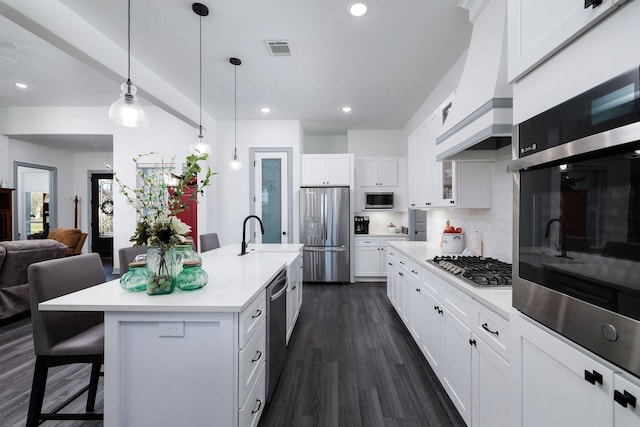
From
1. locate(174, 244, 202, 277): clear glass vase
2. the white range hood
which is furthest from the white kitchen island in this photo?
the white range hood

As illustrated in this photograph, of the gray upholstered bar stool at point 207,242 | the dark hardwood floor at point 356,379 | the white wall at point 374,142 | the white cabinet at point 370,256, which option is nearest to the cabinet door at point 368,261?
the white cabinet at point 370,256

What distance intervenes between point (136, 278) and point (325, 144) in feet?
17.2

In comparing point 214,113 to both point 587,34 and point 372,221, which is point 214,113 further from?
point 587,34

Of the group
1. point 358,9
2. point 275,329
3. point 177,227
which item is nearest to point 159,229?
point 177,227

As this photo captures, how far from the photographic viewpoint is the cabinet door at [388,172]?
17.4 ft

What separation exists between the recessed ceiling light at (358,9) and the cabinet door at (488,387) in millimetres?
2630

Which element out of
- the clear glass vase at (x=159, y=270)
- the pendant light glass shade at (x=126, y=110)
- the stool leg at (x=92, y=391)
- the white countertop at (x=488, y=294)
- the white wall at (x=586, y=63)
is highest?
the pendant light glass shade at (x=126, y=110)

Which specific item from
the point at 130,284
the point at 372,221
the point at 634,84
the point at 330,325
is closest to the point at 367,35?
the point at 634,84

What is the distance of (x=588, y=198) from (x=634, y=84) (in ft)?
0.94

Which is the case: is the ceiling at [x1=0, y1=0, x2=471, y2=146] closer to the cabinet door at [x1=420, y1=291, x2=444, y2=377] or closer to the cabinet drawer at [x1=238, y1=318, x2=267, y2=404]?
the cabinet door at [x1=420, y1=291, x2=444, y2=377]

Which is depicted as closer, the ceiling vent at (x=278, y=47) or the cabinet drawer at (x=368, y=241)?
the ceiling vent at (x=278, y=47)

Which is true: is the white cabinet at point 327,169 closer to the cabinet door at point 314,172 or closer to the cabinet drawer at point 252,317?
the cabinet door at point 314,172

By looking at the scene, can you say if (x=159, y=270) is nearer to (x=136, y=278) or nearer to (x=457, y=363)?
(x=136, y=278)

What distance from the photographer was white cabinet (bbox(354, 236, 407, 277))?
16.8 ft
